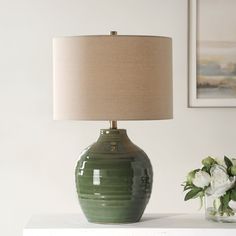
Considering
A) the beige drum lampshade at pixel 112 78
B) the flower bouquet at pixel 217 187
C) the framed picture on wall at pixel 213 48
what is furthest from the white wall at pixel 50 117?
the beige drum lampshade at pixel 112 78

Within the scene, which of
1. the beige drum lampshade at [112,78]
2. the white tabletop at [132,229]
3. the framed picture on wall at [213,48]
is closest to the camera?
the beige drum lampshade at [112,78]

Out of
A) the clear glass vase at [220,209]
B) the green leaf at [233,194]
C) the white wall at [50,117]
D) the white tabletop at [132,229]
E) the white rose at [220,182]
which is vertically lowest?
the white tabletop at [132,229]

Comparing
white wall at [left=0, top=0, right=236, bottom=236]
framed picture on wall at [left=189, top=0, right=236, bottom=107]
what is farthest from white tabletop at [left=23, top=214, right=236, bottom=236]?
framed picture on wall at [left=189, top=0, right=236, bottom=107]

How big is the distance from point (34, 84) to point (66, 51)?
2.51ft

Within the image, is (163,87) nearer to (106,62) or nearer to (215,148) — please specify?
(106,62)

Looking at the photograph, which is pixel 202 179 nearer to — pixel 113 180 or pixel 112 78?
pixel 113 180

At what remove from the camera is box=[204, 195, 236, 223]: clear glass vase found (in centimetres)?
282

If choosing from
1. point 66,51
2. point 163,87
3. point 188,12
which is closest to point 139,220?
point 163,87

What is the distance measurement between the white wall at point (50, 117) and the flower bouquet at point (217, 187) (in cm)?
60

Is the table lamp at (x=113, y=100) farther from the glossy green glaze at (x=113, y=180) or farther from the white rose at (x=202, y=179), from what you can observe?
the white rose at (x=202, y=179)

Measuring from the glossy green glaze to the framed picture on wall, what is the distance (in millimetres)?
740

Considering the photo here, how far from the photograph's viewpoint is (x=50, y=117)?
3.43m

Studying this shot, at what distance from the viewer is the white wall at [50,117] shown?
11.2ft

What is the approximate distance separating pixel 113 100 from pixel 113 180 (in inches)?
12.2
